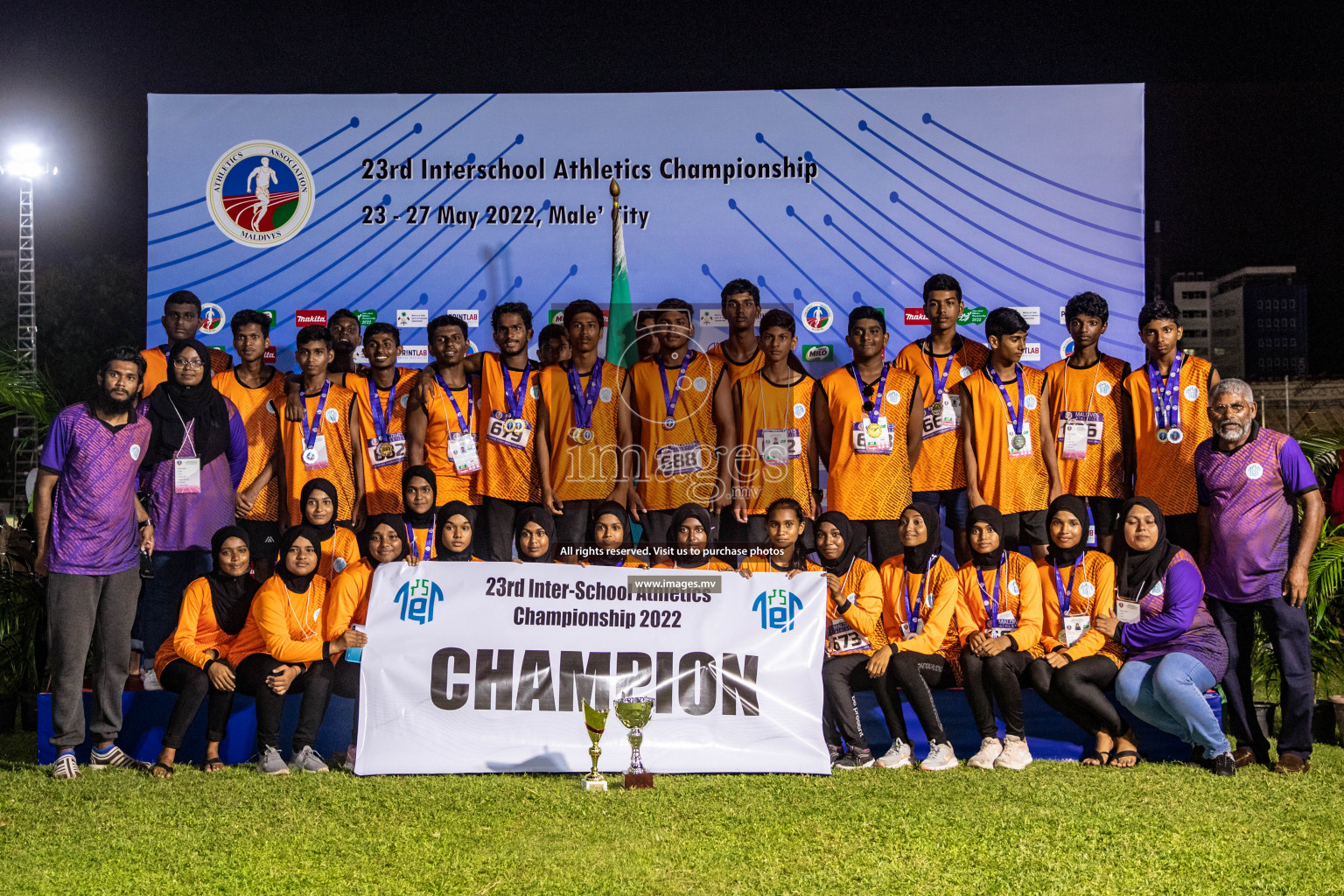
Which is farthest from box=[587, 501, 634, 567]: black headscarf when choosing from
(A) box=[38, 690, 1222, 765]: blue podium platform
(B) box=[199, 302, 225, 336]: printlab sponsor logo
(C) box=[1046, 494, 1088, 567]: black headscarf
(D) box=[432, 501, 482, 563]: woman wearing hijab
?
(B) box=[199, 302, 225, 336]: printlab sponsor logo

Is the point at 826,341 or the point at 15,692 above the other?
the point at 826,341

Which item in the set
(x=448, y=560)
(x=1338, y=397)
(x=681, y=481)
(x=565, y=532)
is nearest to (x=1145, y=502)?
(x=681, y=481)

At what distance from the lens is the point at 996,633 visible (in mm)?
4523

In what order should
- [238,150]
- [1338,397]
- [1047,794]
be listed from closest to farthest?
[1047,794] < [238,150] < [1338,397]

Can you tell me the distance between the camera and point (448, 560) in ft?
15.2

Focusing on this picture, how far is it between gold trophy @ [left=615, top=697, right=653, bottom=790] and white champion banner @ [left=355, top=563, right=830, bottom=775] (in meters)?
0.17

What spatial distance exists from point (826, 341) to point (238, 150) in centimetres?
370

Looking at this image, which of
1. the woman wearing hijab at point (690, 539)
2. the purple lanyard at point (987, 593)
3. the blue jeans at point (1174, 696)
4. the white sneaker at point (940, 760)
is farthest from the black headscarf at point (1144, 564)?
the woman wearing hijab at point (690, 539)

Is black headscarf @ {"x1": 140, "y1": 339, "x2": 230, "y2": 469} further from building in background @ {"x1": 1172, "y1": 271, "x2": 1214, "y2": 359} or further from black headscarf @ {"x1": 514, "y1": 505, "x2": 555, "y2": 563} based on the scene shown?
building in background @ {"x1": 1172, "y1": 271, "x2": 1214, "y2": 359}

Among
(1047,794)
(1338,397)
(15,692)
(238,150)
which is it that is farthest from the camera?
(1338,397)

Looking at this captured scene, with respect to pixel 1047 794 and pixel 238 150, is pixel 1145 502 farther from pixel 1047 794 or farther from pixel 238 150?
pixel 238 150

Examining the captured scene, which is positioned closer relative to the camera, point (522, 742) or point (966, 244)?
point (522, 742)

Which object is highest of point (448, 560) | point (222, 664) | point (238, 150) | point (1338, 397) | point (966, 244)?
point (238, 150)

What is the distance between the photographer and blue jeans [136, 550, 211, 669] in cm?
498
